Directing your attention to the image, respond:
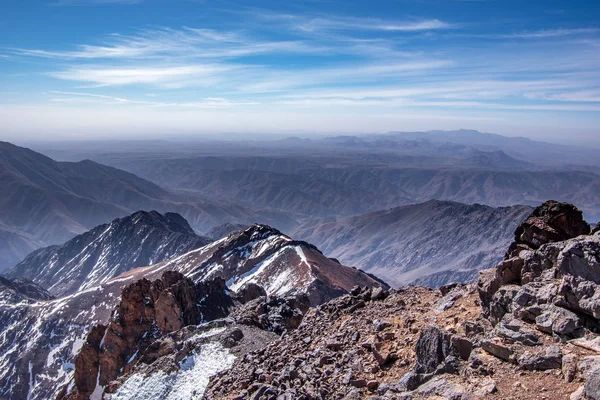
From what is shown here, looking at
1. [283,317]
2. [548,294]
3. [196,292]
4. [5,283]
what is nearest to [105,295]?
[5,283]

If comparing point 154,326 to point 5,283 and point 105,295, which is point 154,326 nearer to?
point 105,295

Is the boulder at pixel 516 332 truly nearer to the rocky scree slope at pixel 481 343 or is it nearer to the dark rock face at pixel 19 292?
the rocky scree slope at pixel 481 343

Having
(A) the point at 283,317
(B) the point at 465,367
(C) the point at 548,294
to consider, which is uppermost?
(C) the point at 548,294

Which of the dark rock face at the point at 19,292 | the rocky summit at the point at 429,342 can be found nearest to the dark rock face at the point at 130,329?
the rocky summit at the point at 429,342

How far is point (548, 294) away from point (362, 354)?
7072 mm

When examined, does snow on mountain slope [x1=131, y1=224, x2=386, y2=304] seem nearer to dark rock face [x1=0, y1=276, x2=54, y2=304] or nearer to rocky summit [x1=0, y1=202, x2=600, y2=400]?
dark rock face [x1=0, y1=276, x2=54, y2=304]

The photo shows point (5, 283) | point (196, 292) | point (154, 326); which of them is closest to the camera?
point (154, 326)

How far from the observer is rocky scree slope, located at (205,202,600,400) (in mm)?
11617

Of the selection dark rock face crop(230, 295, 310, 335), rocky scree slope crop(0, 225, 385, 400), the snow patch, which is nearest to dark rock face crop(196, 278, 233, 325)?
rocky scree slope crop(0, 225, 385, 400)

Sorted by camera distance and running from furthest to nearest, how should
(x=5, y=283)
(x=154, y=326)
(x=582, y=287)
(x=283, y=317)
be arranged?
1. (x=5, y=283)
2. (x=154, y=326)
3. (x=283, y=317)
4. (x=582, y=287)

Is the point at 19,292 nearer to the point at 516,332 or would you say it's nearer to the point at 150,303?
the point at 150,303

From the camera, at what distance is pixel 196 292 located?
2532 inches

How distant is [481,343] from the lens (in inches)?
522

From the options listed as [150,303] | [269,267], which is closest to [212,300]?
[150,303]
